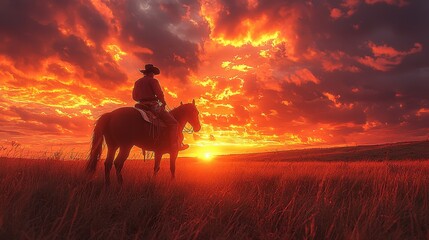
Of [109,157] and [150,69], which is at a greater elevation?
[150,69]

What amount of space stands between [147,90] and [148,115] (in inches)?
33.9

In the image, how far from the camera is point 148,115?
918 cm

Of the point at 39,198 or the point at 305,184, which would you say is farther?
the point at 305,184

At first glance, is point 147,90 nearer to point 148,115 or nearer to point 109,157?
point 148,115

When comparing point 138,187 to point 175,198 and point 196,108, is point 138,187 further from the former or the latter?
point 196,108

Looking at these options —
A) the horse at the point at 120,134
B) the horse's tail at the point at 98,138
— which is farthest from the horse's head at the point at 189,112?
the horse's tail at the point at 98,138

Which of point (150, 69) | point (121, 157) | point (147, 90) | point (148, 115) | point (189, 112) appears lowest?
point (121, 157)

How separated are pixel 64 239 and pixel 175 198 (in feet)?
7.81

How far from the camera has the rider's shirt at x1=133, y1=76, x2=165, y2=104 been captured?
9625mm

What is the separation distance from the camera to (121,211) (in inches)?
183

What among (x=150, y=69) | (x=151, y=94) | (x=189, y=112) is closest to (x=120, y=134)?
(x=151, y=94)

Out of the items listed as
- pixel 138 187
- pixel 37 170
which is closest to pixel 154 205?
pixel 138 187

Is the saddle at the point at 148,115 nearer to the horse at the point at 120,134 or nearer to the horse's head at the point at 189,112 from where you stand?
the horse at the point at 120,134

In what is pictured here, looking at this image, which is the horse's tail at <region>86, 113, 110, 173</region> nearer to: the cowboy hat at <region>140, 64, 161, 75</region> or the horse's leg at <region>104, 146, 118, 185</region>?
the horse's leg at <region>104, 146, 118, 185</region>
